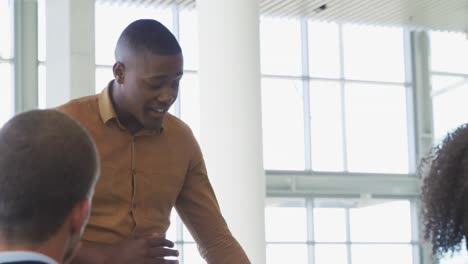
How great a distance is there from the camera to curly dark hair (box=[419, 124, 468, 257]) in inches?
115

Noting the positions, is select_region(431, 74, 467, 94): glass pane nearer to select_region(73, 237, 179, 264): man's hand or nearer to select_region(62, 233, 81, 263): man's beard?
select_region(73, 237, 179, 264): man's hand

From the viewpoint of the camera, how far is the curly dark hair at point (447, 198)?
2923mm

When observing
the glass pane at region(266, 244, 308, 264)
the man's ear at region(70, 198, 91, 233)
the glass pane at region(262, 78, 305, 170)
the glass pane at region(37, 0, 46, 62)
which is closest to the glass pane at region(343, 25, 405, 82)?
the glass pane at region(262, 78, 305, 170)

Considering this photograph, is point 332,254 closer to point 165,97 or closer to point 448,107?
point 448,107

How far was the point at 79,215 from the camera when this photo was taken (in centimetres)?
234

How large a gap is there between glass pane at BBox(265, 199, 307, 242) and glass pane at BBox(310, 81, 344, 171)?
3.23ft

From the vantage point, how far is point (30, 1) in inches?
745

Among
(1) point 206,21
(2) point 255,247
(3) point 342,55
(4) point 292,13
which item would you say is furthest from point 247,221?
(3) point 342,55

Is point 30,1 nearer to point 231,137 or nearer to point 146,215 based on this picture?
point 231,137

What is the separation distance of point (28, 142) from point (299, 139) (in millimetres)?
18499

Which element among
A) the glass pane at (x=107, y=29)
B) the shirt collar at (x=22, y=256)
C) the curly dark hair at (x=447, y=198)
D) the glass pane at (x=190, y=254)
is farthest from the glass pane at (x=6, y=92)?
the shirt collar at (x=22, y=256)

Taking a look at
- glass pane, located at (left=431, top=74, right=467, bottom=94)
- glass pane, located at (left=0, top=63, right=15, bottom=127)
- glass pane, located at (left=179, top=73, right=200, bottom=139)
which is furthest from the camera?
glass pane, located at (left=431, top=74, right=467, bottom=94)

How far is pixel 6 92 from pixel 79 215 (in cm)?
1658

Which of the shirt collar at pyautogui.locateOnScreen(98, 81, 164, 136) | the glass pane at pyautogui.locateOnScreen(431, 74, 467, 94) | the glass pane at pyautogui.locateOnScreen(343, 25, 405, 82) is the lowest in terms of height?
the shirt collar at pyautogui.locateOnScreen(98, 81, 164, 136)
